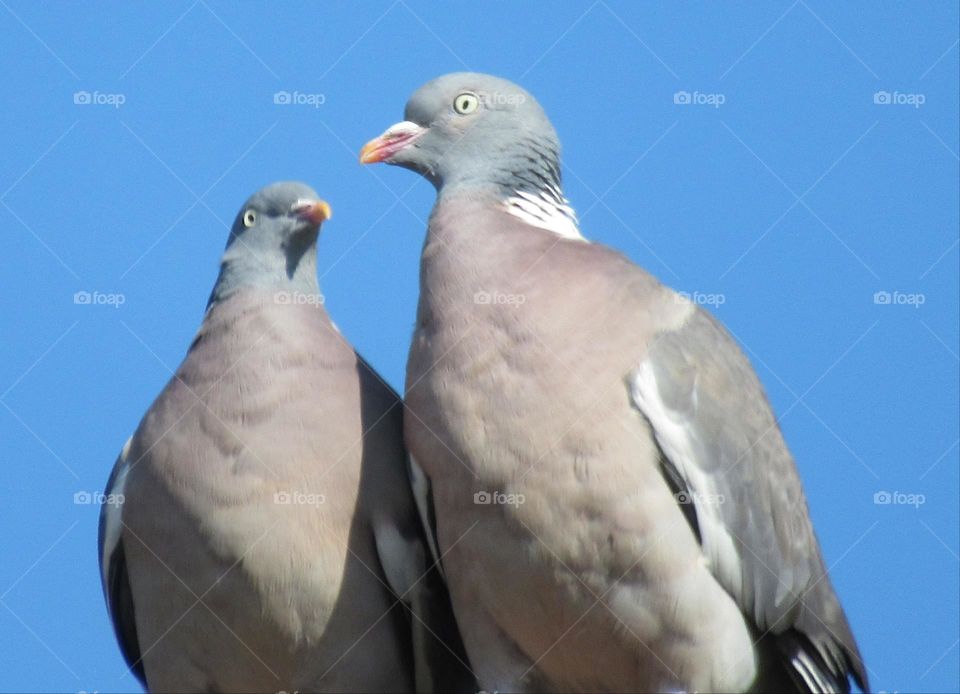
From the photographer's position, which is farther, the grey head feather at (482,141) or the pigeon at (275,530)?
the grey head feather at (482,141)

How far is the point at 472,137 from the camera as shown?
5949 mm

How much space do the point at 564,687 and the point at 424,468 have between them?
2.76 feet

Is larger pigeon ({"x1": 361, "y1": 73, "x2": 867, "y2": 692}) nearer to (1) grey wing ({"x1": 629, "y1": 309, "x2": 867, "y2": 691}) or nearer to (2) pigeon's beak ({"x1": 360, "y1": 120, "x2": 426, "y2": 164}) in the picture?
(1) grey wing ({"x1": 629, "y1": 309, "x2": 867, "y2": 691})

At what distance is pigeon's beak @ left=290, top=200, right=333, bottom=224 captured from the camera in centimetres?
603

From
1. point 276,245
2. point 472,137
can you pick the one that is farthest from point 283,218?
point 472,137

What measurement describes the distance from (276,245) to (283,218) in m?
0.11

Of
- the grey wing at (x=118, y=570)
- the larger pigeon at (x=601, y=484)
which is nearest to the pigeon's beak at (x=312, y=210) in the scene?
the larger pigeon at (x=601, y=484)

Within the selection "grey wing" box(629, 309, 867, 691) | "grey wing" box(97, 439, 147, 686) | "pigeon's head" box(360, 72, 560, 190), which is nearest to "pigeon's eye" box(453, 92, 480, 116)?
"pigeon's head" box(360, 72, 560, 190)

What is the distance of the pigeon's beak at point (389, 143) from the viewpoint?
6016mm

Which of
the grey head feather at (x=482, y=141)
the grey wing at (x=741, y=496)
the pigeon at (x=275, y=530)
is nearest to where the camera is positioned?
the grey wing at (x=741, y=496)

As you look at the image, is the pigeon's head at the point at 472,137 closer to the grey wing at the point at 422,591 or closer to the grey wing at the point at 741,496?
the grey wing at the point at 741,496

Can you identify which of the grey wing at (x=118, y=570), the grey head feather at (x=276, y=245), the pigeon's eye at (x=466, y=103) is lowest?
the grey wing at (x=118, y=570)

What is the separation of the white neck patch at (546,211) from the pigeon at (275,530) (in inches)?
31.0

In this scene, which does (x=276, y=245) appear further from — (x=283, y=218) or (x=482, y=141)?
(x=482, y=141)
